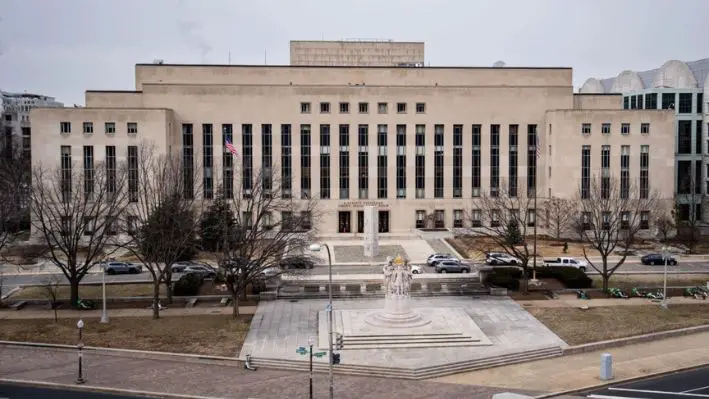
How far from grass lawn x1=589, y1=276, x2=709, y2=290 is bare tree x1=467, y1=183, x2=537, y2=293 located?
22.6 feet

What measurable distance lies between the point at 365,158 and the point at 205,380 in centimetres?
5402

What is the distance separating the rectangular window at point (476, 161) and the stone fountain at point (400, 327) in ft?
143

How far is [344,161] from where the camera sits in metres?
86.7

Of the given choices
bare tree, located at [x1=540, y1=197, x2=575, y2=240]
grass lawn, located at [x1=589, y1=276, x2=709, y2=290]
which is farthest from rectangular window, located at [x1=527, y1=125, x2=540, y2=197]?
grass lawn, located at [x1=589, y1=276, x2=709, y2=290]

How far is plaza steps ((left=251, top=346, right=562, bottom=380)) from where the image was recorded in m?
36.0

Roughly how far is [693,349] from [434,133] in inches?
1965

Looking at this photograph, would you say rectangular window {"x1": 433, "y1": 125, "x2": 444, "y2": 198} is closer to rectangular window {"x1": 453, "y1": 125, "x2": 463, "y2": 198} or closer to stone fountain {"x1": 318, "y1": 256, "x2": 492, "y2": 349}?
rectangular window {"x1": 453, "y1": 125, "x2": 463, "y2": 198}

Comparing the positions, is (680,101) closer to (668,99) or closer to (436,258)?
(668,99)

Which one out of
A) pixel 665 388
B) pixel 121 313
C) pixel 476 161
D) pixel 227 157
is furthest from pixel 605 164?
pixel 121 313

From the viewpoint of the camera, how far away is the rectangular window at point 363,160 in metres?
86.4

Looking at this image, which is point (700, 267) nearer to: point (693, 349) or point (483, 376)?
point (693, 349)

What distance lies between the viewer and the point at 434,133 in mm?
87062

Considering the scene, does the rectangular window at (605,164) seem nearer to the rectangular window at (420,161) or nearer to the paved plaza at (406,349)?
the rectangular window at (420,161)

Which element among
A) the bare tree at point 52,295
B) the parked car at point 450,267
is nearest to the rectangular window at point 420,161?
the parked car at point 450,267
